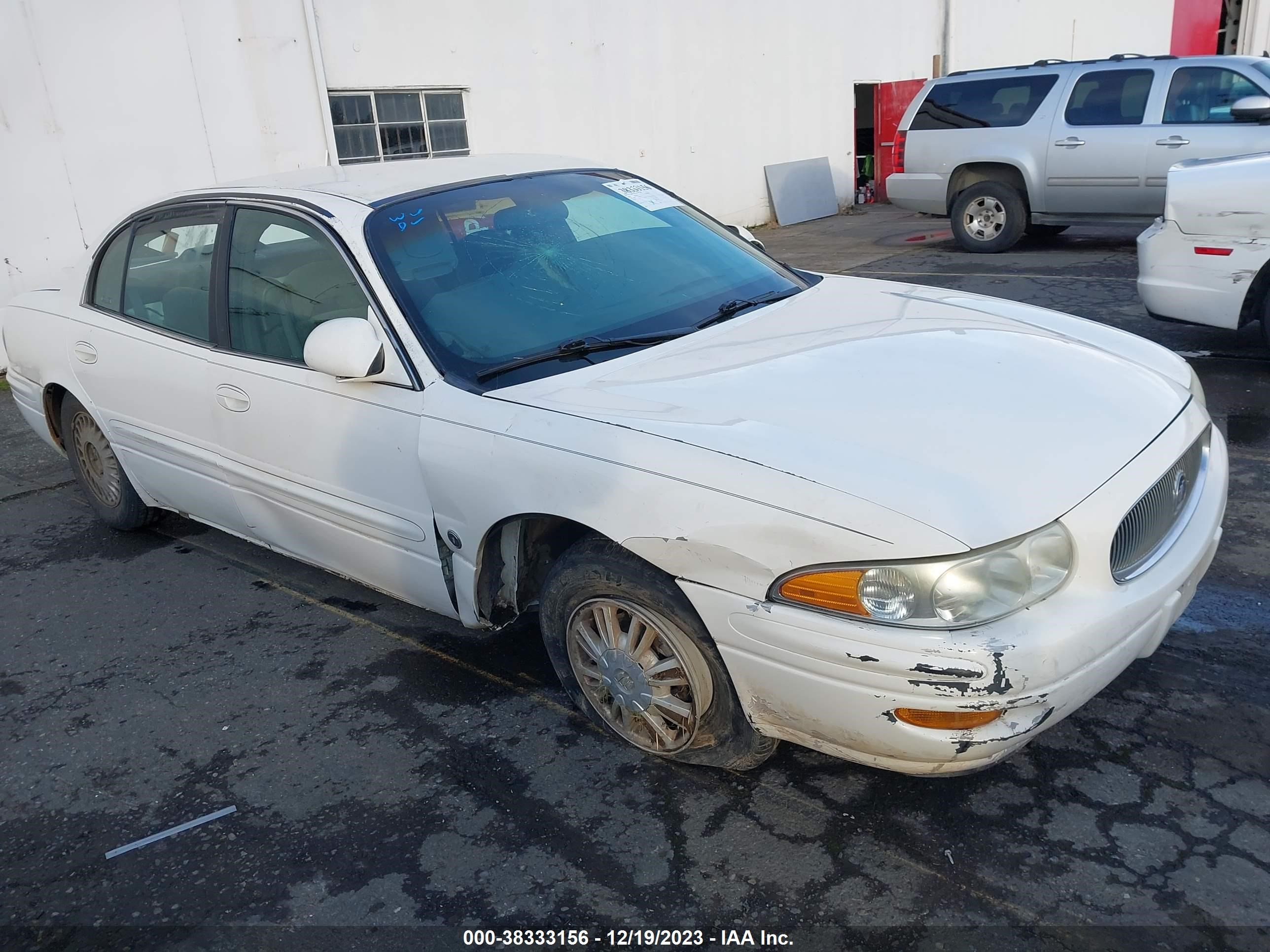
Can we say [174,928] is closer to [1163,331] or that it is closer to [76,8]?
[1163,331]

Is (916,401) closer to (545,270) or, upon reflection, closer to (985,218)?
(545,270)

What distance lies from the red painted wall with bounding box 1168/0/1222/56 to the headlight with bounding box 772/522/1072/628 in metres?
25.6

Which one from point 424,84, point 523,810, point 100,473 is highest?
point 424,84

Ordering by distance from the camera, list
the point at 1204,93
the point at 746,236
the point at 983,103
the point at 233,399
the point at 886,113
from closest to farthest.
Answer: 1. the point at 233,399
2. the point at 746,236
3. the point at 1204,93
4. the point at 983,103
5. the point at 886,113

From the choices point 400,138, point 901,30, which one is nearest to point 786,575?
point 400,138

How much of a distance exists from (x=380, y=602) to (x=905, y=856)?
2391mm

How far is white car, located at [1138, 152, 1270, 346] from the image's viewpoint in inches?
221

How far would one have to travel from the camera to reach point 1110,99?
33.0ft

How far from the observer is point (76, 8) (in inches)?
316

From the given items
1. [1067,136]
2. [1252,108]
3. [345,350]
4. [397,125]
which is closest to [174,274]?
[345,350]

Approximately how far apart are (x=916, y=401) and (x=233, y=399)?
7.89 feet

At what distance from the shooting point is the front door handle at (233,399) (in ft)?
12.0

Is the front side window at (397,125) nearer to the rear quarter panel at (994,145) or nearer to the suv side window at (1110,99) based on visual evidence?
the rear quarter panel at (994,145)

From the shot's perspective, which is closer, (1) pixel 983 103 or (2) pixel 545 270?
(2) pixel 545 270
